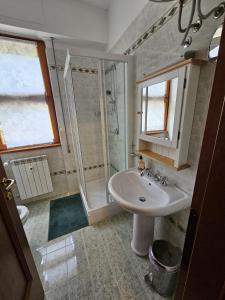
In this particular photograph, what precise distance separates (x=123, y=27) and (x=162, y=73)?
0.97 m

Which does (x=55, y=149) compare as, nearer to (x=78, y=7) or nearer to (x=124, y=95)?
(x=124, y=95)

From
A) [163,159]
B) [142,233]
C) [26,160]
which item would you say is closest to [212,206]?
[163,159]

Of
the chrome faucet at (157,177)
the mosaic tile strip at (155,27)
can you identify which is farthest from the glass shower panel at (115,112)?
the chrome faucet at (157,177)

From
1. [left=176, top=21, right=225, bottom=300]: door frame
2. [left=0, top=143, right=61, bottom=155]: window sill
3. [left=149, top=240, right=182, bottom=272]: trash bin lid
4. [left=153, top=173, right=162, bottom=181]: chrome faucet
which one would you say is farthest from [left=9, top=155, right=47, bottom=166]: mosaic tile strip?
[left=176, top=21, right=225, bottom=300]: door frame

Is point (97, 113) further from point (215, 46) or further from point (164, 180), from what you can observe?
point (215, 46)

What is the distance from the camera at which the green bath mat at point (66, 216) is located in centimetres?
173

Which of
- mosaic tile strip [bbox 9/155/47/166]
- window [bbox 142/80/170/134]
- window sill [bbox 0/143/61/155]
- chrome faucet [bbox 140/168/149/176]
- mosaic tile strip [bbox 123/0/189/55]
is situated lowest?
mosaic tile strip [bbox 9/155/47/166]

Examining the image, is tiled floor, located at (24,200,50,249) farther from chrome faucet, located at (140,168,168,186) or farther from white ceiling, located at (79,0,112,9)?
white ceiling, located at (79,0,112,9)

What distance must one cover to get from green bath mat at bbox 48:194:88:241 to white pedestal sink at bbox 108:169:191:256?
786 mm

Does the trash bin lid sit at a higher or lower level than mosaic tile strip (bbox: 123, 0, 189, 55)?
lower

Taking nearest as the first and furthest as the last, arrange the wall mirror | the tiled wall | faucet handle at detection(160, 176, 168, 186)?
the wall mirror, the tiled wall, faucet handle at detection(160, 176, 168, 186)

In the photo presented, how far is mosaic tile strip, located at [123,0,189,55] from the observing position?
0.94 m

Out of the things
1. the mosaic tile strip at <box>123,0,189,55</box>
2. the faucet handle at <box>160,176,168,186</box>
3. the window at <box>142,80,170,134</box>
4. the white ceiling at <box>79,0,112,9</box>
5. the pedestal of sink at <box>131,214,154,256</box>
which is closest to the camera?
the mosaic tile strip at <box>123,0,189,55</box>

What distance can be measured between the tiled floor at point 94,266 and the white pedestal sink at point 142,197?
0.18m
